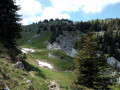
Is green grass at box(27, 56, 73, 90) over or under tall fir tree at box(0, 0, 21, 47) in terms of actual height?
Answer: under

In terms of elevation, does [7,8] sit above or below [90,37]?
above

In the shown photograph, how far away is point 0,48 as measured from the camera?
1833 cm

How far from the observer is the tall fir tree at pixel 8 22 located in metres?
21.1

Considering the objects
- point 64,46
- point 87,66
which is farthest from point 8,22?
point 64,46

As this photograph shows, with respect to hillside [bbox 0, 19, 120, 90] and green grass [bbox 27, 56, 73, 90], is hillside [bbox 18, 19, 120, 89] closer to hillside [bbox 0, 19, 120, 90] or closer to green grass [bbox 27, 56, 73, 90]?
hillside [bbox 0, 19, 120, 90]

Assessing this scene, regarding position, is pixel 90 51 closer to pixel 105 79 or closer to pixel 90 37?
pixel 90 37

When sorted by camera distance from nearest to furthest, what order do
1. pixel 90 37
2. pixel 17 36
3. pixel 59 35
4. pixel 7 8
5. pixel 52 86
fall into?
pixel 52 86
pixel 90 37
pixel 7 8
pixel 17 36
pixel 59 35

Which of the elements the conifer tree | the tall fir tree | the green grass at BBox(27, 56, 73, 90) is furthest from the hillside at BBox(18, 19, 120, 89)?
the tall fir tree

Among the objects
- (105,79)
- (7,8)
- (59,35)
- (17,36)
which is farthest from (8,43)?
(59,35)

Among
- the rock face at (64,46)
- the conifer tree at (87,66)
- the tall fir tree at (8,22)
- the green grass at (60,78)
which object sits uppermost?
the tall fir tree at (8,22)

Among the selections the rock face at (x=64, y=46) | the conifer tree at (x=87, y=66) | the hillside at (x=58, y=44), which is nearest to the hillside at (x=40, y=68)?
the hillside at (x=58, y=44)

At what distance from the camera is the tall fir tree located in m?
21.1

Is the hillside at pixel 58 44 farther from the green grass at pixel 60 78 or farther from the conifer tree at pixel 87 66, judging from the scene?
the green grass at pixel 60 78

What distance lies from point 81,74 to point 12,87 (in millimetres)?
9480
